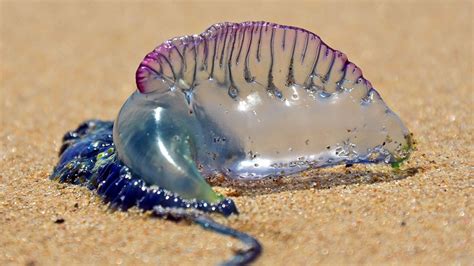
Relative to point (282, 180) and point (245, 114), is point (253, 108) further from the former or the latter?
point (282, 180)

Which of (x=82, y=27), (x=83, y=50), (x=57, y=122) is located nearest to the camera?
(x=57, y=122)

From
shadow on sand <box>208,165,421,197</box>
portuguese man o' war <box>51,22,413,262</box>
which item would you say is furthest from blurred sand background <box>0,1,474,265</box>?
portuguese man o' war <box>51,22,413,262</box>

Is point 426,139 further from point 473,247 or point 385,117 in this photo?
point 473,247

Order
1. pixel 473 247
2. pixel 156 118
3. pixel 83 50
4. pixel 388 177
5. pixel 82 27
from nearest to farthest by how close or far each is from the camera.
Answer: pixel 473 247 → pixel 156 118 → pixel 388 177 → pixel 83 50 → pixel 82 27

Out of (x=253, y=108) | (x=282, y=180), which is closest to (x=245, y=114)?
(x=253, y=108)

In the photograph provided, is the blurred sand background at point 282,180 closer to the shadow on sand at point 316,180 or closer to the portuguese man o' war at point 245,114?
the shadow on sand at point 316,180

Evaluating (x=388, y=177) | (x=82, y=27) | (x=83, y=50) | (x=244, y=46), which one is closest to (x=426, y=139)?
(x=388, y=177)
